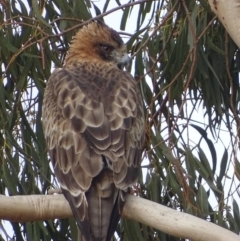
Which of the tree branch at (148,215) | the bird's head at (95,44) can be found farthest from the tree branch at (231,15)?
the bird's head at (95,44)

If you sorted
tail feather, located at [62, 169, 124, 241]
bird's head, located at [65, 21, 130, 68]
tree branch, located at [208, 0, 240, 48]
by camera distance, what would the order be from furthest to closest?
bird's head, located at [65, 21, 130, 68] < tail feather, located at [62, 169, 124, 241] < tree branch, located at [208, 0, 240, 48]

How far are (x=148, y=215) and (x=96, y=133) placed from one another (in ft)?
2.33

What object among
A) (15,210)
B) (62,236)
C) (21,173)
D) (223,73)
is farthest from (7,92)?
(15,210)

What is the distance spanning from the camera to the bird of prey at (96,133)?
13.2ft

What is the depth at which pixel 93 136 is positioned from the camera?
4266mm

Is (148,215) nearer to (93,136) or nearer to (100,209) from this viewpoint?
(100,209)

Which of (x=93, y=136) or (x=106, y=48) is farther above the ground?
(x=106, y=48)

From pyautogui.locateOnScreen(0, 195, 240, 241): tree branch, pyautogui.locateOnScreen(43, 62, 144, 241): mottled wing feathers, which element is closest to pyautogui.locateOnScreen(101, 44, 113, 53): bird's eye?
pyautogui.locateOnScreen(43, 62, 144, 241): mottled wing feathers

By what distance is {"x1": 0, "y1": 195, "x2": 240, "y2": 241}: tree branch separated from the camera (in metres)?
3.52

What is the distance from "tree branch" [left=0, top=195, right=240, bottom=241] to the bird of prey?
0.51ft

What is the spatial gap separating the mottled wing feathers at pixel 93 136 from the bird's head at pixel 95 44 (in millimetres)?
242

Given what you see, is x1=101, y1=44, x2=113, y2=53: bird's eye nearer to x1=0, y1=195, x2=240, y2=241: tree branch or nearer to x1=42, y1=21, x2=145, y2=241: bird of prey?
x1=42, y1=21, x2=145, y2=241: bird of prey

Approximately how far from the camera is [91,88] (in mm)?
4699

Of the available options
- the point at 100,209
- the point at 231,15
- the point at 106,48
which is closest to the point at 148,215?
the point at 100,209
